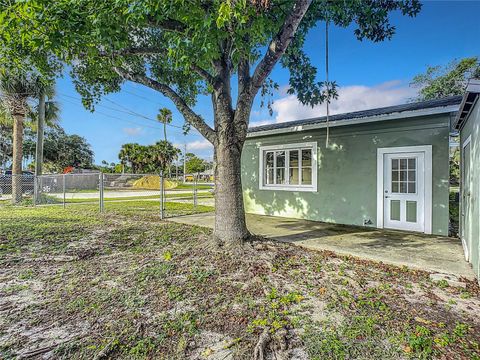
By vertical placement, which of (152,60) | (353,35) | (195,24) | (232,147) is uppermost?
(353,35)

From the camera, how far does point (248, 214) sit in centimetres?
1043

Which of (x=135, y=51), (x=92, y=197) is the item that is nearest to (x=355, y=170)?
(x=135, y=51)

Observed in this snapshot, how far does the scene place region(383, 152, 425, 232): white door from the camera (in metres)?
6.69

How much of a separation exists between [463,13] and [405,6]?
736 centimetres

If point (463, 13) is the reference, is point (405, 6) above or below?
below

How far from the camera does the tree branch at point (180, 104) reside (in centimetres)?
554

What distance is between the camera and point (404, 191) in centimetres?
699

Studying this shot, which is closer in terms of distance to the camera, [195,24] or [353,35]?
[195,24]

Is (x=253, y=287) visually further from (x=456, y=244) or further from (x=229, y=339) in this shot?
(x=456, y=244)

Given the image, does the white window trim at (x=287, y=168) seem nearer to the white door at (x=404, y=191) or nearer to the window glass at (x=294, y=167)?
the window glass at (x=294, y=167)

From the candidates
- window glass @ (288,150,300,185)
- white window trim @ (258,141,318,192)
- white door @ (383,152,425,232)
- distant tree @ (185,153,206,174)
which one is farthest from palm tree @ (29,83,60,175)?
distant tree @ (185,153,206,174)

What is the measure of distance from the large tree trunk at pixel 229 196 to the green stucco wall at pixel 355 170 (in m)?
A: 4.06

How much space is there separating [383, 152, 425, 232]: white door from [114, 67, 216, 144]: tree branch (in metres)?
4.98

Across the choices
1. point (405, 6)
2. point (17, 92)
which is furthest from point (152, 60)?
point (17, 92)
